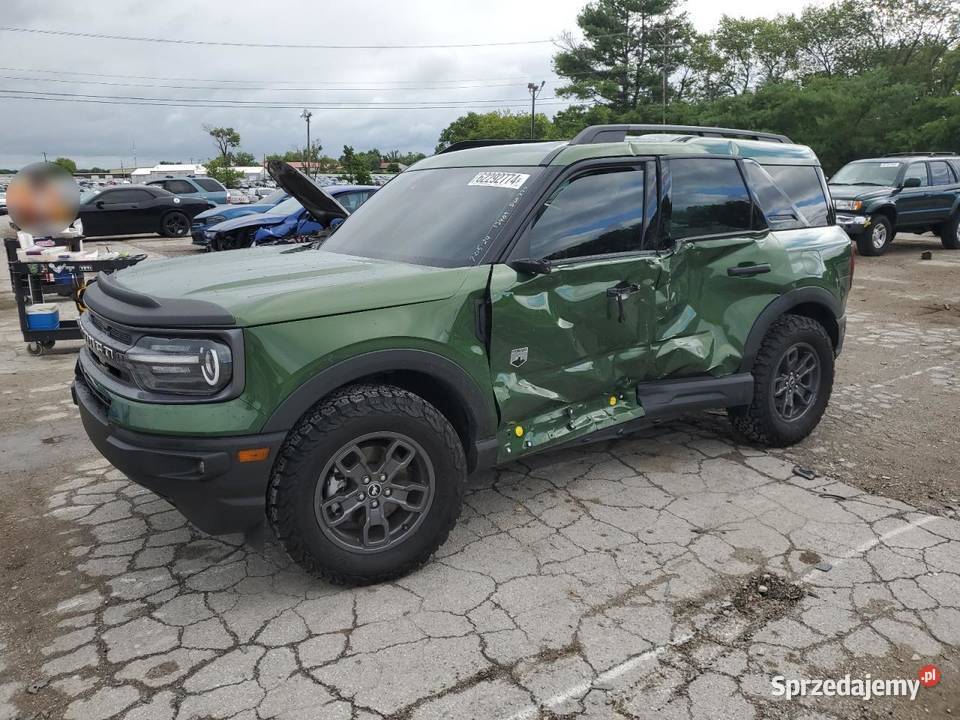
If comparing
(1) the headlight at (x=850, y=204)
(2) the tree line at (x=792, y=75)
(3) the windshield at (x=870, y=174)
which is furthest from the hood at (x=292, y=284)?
(2) the tree line at (x=792, y=75)

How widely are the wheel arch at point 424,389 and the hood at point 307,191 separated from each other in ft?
6.31

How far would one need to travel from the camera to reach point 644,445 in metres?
4.73

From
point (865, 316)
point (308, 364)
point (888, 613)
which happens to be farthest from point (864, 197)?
point (308, 364)

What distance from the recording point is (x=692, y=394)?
4074 mm

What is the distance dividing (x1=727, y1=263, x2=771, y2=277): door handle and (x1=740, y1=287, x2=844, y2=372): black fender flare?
0.21 m

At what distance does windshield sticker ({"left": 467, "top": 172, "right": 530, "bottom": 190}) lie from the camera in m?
3.56

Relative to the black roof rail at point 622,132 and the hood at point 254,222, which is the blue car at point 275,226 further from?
the black roof rail at point 622,132

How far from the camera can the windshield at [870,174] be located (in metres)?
14.3

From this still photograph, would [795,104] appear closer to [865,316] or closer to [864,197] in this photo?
[864,197]

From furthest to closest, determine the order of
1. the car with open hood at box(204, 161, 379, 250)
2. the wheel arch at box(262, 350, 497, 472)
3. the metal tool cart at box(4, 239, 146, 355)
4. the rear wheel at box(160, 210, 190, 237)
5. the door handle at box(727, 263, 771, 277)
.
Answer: the rear wheel at box(160, 210, 190, 237)
the car with open hood at box(204, 161, 379, 250)
the metal tool cart at box(4, 239, 146, 355)
the door handle at box(727, 263, 771, 277)
the wheel arch at box(262, 350, 497, 472)

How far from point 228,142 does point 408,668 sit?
107 m

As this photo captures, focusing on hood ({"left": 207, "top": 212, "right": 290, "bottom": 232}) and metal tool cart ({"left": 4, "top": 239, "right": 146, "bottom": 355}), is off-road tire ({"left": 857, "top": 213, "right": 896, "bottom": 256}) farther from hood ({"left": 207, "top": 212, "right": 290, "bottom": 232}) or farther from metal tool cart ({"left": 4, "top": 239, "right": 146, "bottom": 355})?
metal tool cart ({"left": 4, "top": 239, "right": 146, "bottom": 355})

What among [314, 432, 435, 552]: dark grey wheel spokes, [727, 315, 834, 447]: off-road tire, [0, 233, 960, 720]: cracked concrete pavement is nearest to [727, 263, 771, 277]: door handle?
[727, 315, 834, 447]: off-road tire

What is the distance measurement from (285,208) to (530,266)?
444 inches
